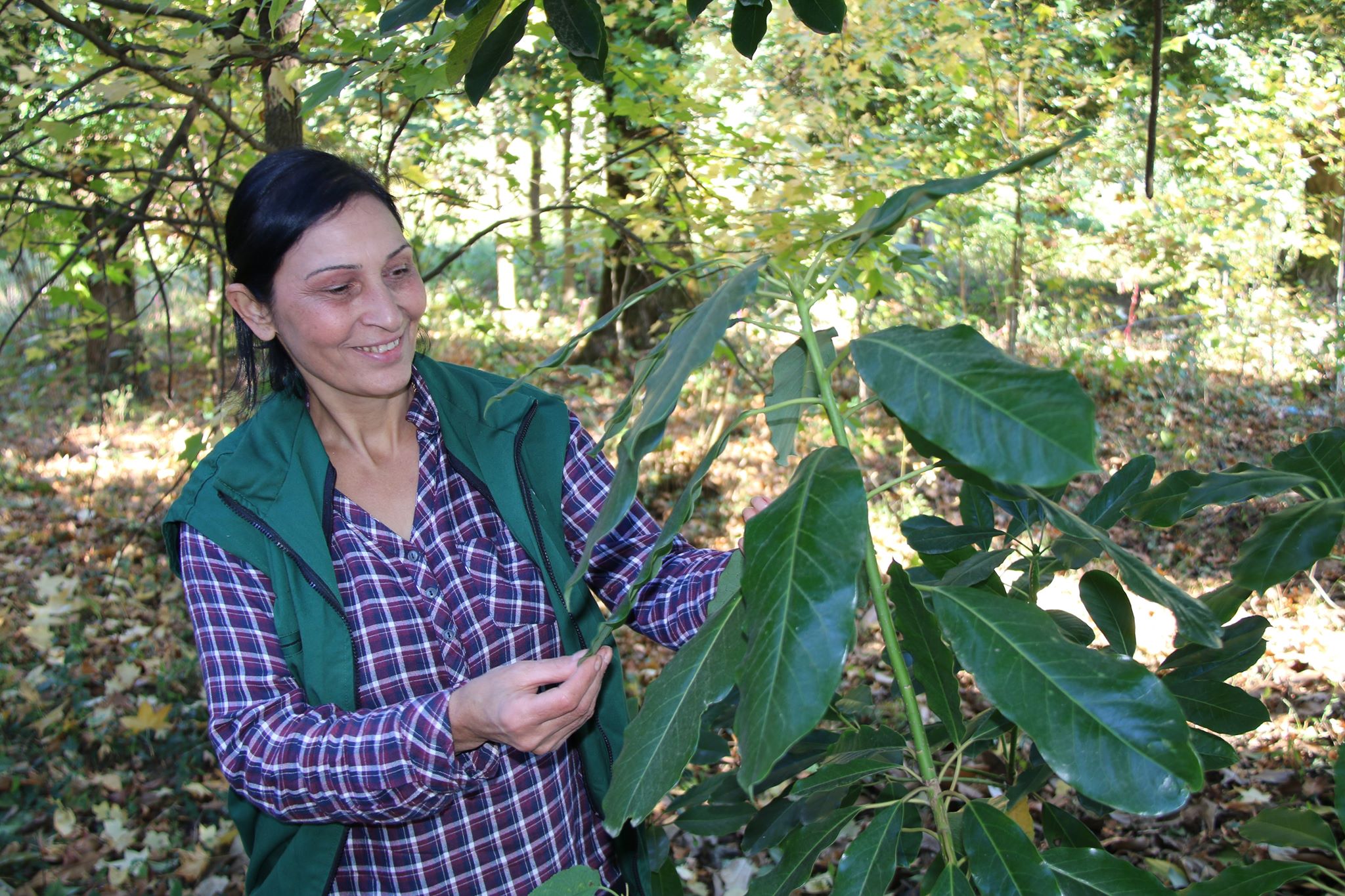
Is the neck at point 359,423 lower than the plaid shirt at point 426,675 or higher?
higher

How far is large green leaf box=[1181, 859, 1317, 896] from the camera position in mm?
1025

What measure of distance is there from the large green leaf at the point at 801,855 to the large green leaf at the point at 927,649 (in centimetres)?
13

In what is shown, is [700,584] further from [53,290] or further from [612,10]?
[612,10]

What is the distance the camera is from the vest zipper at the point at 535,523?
5.03 ft

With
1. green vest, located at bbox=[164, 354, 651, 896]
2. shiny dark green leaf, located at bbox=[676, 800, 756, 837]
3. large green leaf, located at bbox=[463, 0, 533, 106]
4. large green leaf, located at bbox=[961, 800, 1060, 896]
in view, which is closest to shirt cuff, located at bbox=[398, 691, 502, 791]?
green vest, located at bbox=[164, 354, 651, 896]

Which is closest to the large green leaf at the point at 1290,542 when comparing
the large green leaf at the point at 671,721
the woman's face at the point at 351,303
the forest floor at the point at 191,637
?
the large green leaf at the point at 671,721

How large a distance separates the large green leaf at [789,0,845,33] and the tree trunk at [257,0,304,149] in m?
2.18

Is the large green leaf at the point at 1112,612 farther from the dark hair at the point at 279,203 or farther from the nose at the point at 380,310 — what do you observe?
the dark hair at the point at 279,203

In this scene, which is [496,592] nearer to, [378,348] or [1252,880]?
[378,348]

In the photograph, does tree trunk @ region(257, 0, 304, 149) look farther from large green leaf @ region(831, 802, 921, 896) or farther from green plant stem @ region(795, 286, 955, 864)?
large green leaf @ region(831, 802, 921, 896)

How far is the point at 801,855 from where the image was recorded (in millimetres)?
996

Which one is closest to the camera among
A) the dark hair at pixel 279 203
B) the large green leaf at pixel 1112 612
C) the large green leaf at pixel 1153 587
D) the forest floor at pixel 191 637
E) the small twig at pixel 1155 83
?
the large green leaf at pixel 1153 587

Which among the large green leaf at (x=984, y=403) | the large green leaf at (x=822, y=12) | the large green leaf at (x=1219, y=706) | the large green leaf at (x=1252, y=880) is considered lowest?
the large green leaf at (x=1252, y=880)

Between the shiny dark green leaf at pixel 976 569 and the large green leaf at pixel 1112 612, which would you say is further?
the large green leaf at pixel 1112 612
